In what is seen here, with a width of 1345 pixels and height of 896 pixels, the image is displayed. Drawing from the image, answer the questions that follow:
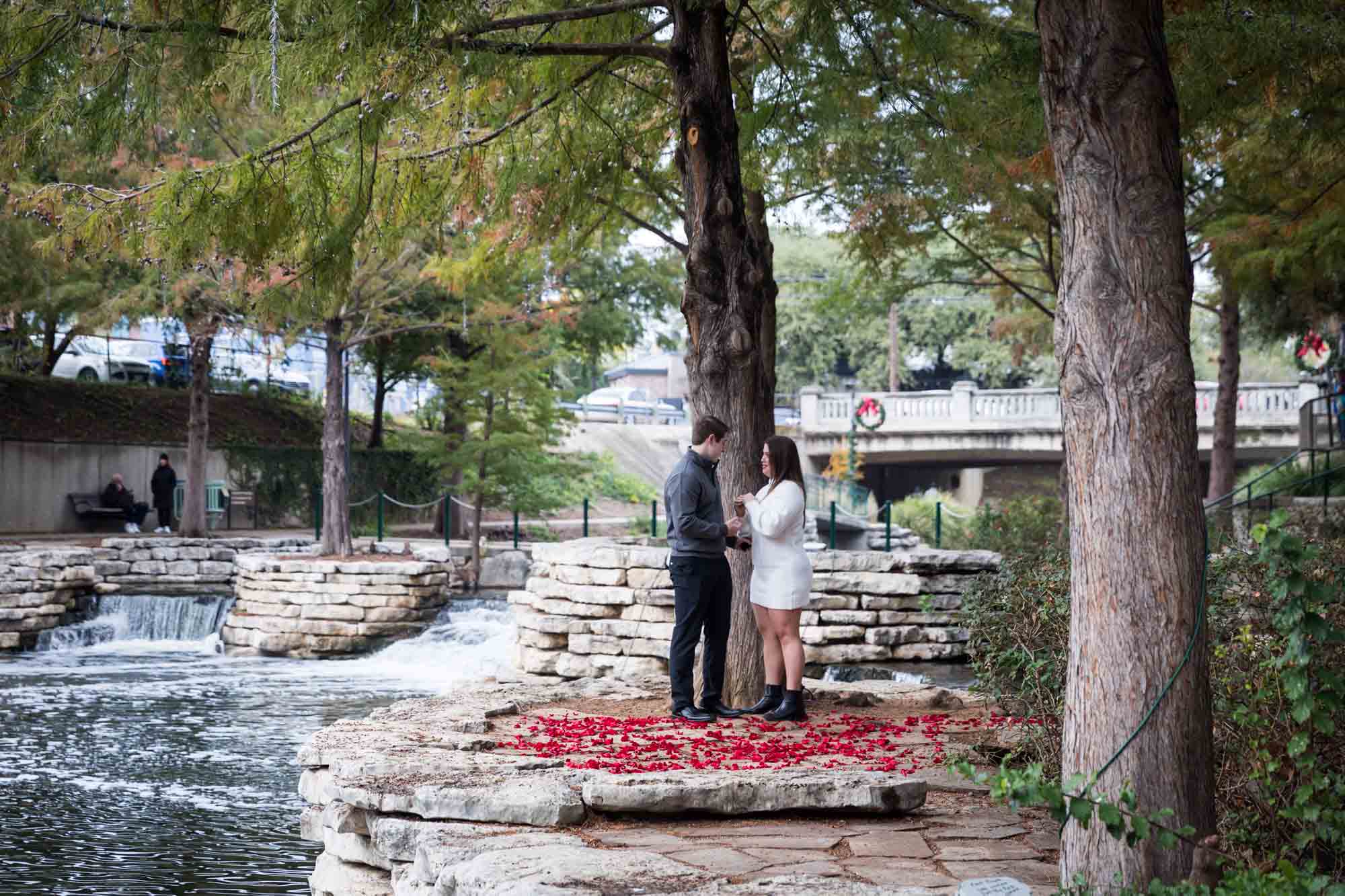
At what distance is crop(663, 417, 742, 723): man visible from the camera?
678 centimetres

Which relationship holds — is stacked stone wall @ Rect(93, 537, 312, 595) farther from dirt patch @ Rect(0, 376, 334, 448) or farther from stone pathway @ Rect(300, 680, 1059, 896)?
stone pathway @ Rect(300, 680, 1059, 896)

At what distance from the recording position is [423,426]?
29359 mm

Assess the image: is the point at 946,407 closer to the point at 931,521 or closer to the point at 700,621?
the point at 931,521

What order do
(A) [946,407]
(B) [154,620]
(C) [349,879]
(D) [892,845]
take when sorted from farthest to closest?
(A) [946,407]
(B) [154,620]
(C) [349,879]
(D) [892,845]

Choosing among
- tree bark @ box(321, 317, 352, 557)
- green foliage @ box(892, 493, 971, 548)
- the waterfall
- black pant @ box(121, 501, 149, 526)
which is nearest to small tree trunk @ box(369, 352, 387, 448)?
black pant @ box(121, 501, 149, 526)

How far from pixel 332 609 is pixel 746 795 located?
12078mm

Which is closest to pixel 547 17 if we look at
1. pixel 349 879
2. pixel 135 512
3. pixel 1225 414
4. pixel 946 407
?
pixel 349 879

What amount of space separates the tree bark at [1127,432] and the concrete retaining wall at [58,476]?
73.8 feet

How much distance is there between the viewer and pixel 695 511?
6.80 m

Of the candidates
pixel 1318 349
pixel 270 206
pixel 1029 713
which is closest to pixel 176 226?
pixel 270 206

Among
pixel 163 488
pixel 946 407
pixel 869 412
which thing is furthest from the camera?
pixel 946 407

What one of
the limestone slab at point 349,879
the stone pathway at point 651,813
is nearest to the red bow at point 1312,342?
the stone pathway at point 651,813

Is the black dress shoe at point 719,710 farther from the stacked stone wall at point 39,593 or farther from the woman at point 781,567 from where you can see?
the stacked stone wall at point 39,593

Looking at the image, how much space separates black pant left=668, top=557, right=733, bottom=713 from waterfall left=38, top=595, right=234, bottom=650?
463 inches
